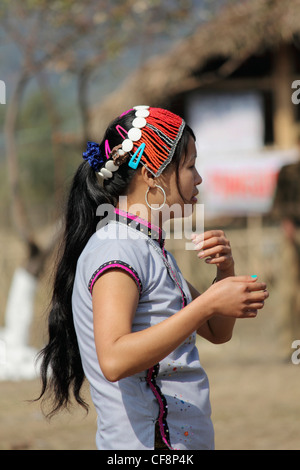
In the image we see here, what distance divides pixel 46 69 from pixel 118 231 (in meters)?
6.40

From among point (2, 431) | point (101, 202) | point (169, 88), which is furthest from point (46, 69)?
point (101, 202)

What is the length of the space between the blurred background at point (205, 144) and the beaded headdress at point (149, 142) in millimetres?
Answer: 1971

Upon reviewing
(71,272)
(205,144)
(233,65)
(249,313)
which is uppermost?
(233,65)

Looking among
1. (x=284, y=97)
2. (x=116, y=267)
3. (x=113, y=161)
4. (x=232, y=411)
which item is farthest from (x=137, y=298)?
(x=284, y=97)

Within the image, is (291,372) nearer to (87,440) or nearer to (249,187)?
(87,440)

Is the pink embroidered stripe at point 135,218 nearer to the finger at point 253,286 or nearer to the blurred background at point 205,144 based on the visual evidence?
the finger at point 253,286

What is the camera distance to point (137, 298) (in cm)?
186

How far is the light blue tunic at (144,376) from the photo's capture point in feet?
6.24

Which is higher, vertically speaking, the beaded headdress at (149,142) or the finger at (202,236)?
the beaded headdress at (149,142)

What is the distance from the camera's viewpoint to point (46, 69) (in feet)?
26.3

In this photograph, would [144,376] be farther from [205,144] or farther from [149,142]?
[205,144]

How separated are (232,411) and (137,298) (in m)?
3.98

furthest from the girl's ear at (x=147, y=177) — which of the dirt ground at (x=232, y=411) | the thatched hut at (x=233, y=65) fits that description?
the thatched hut at (x=233, y=65)

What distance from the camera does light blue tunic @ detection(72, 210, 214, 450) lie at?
1.90m
